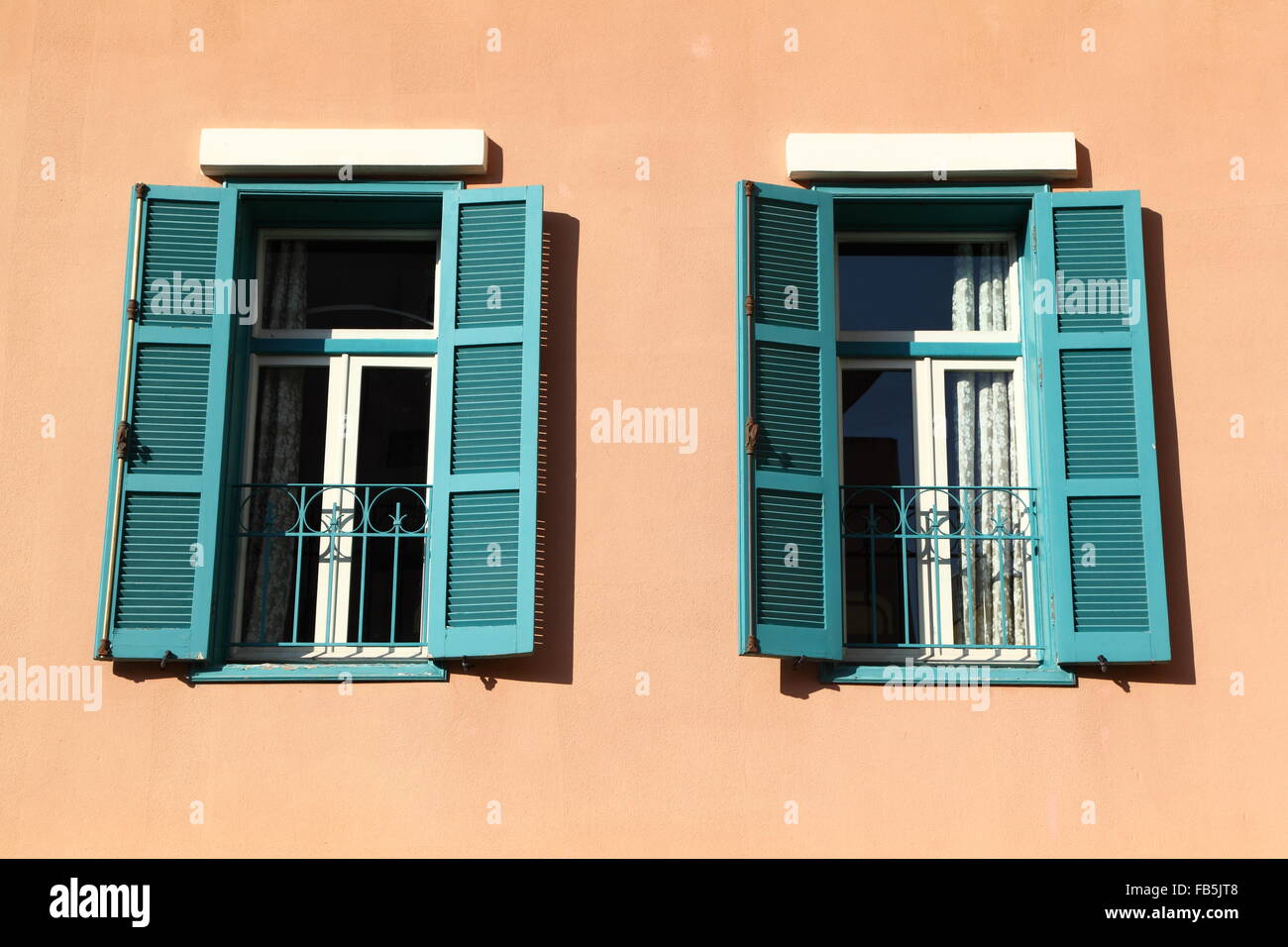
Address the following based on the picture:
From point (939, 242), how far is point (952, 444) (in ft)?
2.83

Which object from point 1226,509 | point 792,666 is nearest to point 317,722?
point 792,666

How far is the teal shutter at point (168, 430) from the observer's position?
18.1ft

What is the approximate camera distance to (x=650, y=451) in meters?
5.75

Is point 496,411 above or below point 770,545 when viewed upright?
above

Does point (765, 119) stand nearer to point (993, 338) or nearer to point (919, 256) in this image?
point (919, 256)

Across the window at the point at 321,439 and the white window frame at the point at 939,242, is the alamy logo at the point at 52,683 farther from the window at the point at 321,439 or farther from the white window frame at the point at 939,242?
the white window frame at the point at 939,242

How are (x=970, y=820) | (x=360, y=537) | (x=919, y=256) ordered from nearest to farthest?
(x=970, y=820), (x=360, y=537), (x=919, y=256)

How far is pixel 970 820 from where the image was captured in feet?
17.7

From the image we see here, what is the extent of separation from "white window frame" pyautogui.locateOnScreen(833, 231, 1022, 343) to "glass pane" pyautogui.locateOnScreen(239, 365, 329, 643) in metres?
2.06

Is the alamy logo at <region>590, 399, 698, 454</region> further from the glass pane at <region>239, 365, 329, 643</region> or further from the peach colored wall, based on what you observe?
the glass pane at <region>239, 365, 329, 643</region>

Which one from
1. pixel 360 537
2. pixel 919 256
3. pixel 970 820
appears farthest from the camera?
pixel 919 256

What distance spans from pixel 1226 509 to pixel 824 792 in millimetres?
1796

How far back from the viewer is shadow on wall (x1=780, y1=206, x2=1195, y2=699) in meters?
5.55
